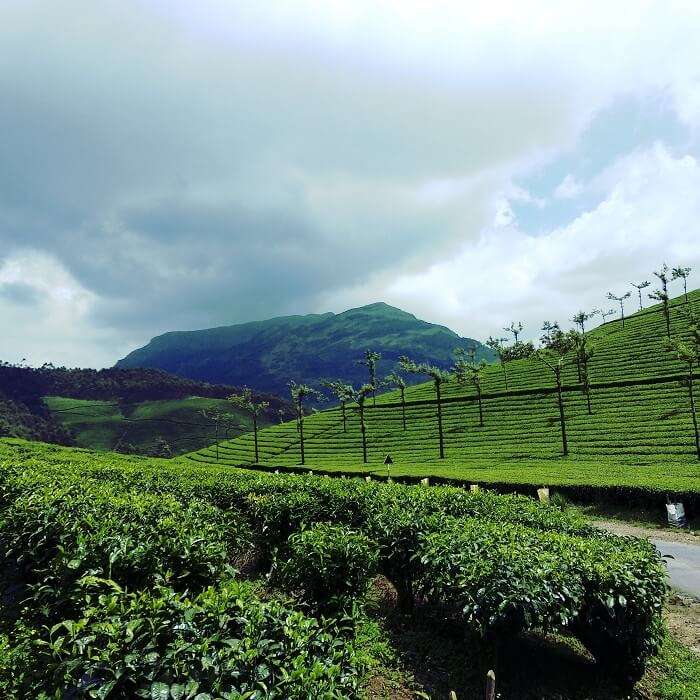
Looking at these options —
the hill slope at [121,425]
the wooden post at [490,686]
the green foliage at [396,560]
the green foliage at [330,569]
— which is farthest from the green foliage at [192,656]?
the hill slope at [121,425]

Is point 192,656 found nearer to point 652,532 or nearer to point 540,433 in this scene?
point 652,532

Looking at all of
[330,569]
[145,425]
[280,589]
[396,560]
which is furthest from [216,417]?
[330,569]

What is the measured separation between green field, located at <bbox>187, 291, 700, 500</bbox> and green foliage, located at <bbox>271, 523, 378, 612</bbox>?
20291mm

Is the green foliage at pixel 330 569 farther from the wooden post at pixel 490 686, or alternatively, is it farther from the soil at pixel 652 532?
the soil at pixel 652 532

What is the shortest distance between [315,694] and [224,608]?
4.25ft

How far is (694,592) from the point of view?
11.9m

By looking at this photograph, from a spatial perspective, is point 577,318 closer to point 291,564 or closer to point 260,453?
point 260,453

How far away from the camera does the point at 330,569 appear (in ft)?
27.2

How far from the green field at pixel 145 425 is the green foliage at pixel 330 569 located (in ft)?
491

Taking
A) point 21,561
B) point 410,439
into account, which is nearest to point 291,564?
point 21,561

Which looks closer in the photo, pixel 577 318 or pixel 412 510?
pixel 412 510

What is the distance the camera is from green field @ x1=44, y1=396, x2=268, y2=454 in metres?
163

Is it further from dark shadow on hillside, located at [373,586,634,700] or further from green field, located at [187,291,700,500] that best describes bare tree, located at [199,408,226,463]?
dark shadow on hillside, located at [373,586,634,700]

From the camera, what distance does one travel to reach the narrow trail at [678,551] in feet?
41.1
